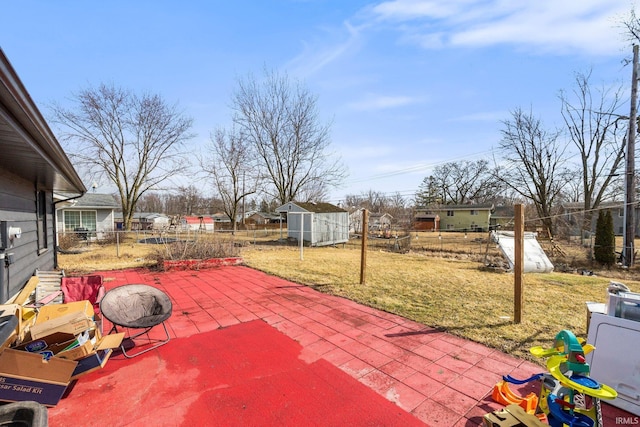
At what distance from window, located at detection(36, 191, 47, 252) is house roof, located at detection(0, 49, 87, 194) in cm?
208

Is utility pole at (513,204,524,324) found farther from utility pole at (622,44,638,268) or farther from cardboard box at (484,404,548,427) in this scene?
utility pole at (622,44,638,268)

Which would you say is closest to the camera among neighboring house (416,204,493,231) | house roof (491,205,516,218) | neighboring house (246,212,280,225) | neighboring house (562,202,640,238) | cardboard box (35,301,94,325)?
cardboard box (35,301,94,325)

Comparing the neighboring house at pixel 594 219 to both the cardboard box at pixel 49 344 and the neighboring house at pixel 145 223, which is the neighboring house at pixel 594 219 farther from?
the neighboring house at pixel 145 223

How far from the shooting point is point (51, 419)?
2072 mm

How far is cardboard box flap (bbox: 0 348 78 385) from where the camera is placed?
78.5 inches

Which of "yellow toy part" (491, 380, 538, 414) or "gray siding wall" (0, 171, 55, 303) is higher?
"gray siding wall" (0, 171, 55, 303)

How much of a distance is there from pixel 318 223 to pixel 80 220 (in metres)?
14.9

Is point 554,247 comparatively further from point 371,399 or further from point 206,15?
point 206,15

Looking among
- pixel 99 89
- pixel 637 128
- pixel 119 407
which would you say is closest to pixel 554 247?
pixel 637 128

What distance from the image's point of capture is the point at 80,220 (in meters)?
17.9

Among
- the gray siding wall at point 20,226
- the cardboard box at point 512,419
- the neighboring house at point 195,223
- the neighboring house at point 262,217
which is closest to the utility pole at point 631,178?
the cardboard box at point 512,419

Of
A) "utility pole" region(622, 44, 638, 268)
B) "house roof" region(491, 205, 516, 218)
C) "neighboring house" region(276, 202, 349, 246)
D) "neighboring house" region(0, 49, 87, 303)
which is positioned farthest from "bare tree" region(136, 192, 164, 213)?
"utility pole" region(622, 44, 638, 268)

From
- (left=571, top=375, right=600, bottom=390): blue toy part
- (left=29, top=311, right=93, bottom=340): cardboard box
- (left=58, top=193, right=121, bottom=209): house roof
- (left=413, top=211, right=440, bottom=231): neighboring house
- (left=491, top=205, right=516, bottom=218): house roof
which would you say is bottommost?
(left=413, top=211, right=440, bottom=231): neighboring house

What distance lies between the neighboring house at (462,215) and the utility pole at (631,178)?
25195mm
